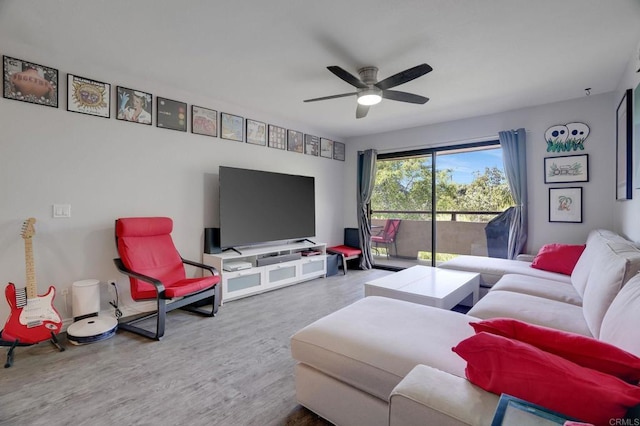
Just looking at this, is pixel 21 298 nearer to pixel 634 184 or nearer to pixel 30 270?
pixel 30 270

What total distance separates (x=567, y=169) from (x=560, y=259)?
1358mm

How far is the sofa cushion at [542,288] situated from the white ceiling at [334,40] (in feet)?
6.54

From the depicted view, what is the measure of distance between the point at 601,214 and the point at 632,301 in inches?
129

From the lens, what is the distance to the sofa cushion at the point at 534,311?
176 cm

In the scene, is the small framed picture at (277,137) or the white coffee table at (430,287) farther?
the small framed picture at (277,137)

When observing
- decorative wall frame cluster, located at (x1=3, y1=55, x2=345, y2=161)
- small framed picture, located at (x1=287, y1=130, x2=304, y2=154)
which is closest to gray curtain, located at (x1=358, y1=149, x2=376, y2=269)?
small framed picture, located at (x1=287, y1=130, x2=304, y2=154)

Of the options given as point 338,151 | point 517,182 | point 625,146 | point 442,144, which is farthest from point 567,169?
point 338,151

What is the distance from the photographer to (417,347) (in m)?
1.37

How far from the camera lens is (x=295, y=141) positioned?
16.1 ft

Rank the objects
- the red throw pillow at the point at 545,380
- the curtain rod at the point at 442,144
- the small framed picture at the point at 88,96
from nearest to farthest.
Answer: the red throw pillow at the point at 545,380 < the small framed picture at the point at 88,96 < the curtain rod at the point at 442,144

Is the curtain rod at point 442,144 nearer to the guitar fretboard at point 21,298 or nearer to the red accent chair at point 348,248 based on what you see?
the red accent chair at point 348,248

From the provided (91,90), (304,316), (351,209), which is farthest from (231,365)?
(351,209)

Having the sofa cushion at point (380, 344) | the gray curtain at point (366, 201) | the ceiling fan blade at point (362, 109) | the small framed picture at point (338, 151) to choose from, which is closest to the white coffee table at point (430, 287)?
the sofa cushion at point (380, 344)

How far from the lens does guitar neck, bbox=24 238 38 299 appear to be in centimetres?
239
